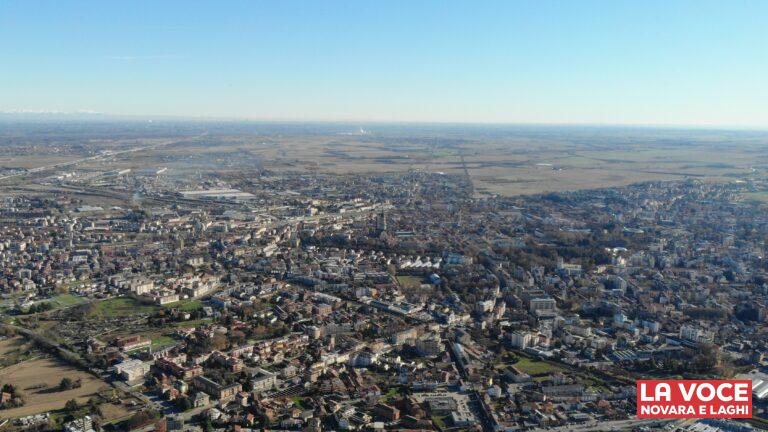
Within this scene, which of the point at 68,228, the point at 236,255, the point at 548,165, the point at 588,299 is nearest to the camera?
the point at 588,299

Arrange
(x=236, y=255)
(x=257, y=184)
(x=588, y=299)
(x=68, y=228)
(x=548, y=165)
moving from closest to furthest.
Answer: (x=588, y=299) < (x=236, y=255) < (x=68, y=228) < (x=257, y=184) < (x=548, y=165)

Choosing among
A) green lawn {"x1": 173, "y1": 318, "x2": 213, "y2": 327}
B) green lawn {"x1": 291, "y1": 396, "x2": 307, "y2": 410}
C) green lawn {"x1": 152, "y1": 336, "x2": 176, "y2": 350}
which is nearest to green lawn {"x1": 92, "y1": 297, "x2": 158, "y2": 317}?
green lawn {"x1": 173, "y1": 318, "x2": 213, "y2": 327}

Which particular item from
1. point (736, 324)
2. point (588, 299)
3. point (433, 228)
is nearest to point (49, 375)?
point (588, 299)

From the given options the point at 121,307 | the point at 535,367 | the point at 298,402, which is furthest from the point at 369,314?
the point at 121,307

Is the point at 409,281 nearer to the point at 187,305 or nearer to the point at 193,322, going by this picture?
the point at 187,305

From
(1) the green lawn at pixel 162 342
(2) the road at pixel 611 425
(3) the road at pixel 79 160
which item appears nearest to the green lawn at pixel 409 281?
(1) the green lawn at pixel 162 342

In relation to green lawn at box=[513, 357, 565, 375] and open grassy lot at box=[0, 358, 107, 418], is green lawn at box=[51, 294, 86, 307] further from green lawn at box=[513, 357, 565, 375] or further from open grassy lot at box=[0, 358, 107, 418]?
green lawn at box=[513, 357, 565, 375]

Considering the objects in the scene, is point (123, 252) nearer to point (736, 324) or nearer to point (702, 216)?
point (736, 324)
